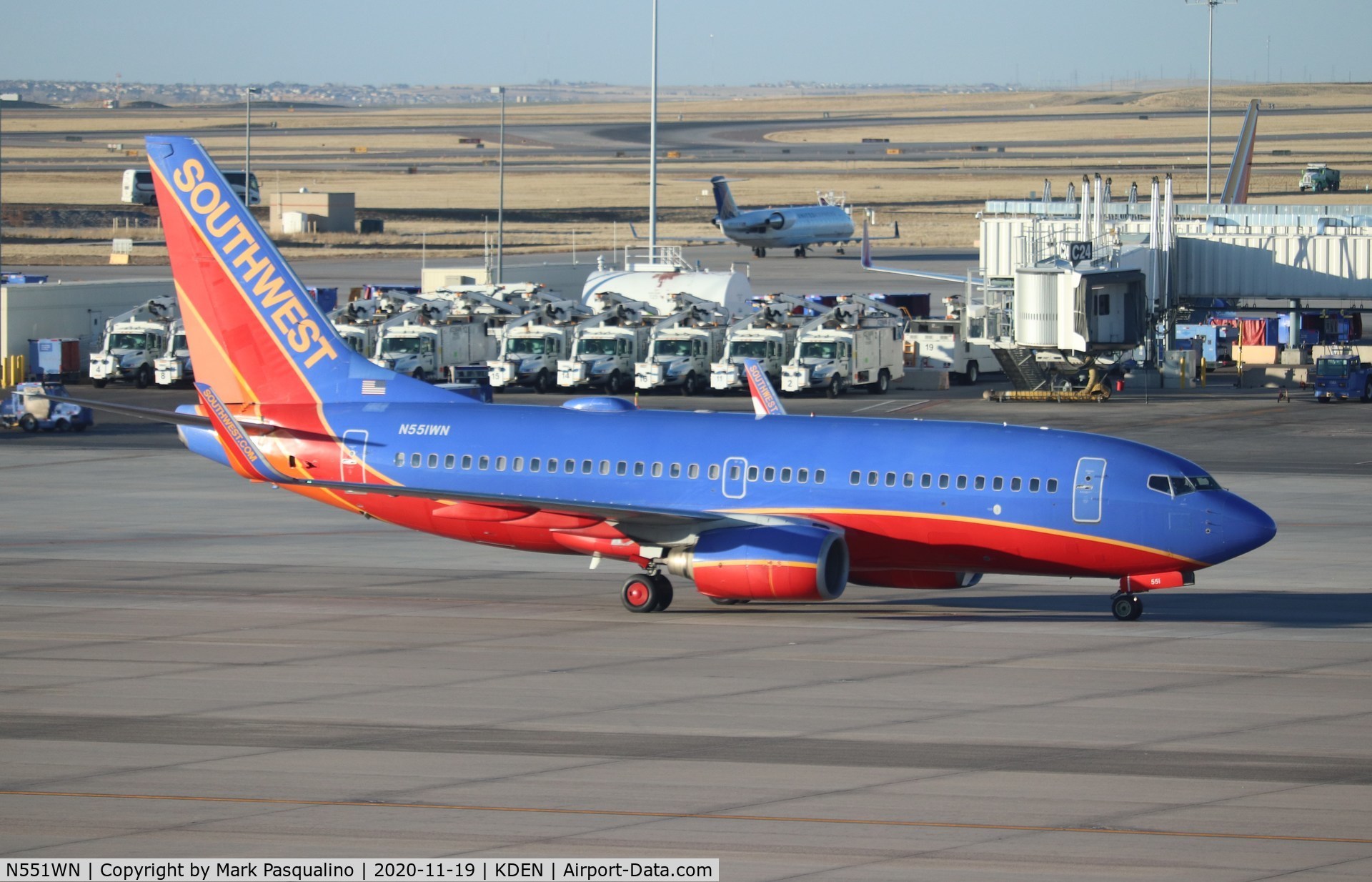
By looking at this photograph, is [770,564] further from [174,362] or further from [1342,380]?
[174,362]

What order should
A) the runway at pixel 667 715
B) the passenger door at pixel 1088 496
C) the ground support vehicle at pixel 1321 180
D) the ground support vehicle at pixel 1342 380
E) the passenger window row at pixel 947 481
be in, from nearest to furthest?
the runway at pixel 667 715 → the passenger door at pixel 1088 496 → the passenger window row at pixel 947 481 → the ground support vehicle at pixel 1342 380 → the ground support vehicle at pixel 1321 180

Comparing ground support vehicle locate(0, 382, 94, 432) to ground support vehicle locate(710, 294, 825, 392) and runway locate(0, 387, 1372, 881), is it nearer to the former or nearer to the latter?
runway locate(0, 387, 1372, 881)

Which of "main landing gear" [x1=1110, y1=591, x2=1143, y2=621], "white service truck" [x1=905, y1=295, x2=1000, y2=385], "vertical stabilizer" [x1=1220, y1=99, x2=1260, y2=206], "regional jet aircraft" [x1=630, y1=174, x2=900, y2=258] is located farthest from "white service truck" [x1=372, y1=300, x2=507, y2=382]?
"regional jet aircraft" [x1=630, y1=174, x2=900, y2=258]

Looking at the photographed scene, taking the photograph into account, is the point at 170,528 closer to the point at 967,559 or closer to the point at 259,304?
the point at 259,304

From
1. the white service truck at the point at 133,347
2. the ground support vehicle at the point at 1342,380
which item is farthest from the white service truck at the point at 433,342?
the ground support vehicle at the point at 1342,380

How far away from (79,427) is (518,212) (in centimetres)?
11308

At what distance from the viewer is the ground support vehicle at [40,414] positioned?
66.8m

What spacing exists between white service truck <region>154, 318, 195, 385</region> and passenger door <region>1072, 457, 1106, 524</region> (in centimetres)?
5574

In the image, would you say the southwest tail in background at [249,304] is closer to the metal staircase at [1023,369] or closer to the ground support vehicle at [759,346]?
the ground support vehicle at [759,346]

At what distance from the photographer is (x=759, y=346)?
80.7 metres

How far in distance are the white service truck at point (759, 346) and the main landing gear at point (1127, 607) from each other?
145 ft

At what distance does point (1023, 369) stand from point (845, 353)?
8.22m

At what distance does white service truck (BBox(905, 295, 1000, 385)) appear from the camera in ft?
279

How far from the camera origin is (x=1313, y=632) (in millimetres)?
33344
